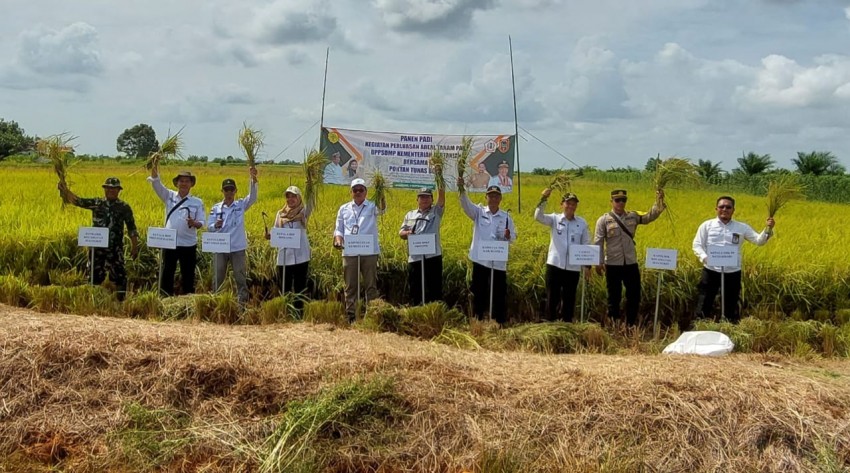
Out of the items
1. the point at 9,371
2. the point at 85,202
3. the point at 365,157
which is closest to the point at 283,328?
the point at 9,371

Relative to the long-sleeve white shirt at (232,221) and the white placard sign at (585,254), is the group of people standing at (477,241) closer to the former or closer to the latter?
the long-sleeve white shirt at (232,221)

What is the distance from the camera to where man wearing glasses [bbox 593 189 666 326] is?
21.7ft

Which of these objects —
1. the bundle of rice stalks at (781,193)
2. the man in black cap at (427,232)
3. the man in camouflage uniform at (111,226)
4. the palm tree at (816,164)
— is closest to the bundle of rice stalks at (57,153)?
the man in camouflage uniform at (111,226)

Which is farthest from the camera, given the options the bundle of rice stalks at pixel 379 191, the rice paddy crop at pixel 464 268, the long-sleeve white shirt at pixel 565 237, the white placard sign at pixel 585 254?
the bundle of rice stalks at pixel 379 191

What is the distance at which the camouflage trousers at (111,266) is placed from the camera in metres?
7.12

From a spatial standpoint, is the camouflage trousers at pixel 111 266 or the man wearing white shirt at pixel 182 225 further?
the camouflage trousers at pixel 111 266

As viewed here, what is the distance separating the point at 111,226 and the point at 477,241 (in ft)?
11.8

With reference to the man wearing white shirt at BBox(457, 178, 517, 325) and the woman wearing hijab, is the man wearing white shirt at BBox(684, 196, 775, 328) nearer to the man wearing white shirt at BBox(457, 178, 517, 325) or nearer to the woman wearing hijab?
the man wearing white shirt at BBox(457, 178, 517, 325)

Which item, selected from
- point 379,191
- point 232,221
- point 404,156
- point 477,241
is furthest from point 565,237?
point 404,156

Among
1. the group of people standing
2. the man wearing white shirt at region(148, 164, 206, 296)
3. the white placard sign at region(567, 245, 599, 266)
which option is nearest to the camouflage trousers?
the group of people standing

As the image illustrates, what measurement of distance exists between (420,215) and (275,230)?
1364 mm

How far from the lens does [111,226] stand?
7.02m

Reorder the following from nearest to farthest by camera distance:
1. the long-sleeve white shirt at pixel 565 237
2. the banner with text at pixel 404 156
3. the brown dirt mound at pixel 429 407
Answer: the brown dirt mound at pixel 429 407
the long-sleeve white shirt at pixel 565 237
the banner with text at pixel 404 156

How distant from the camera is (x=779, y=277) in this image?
24.2 ft
